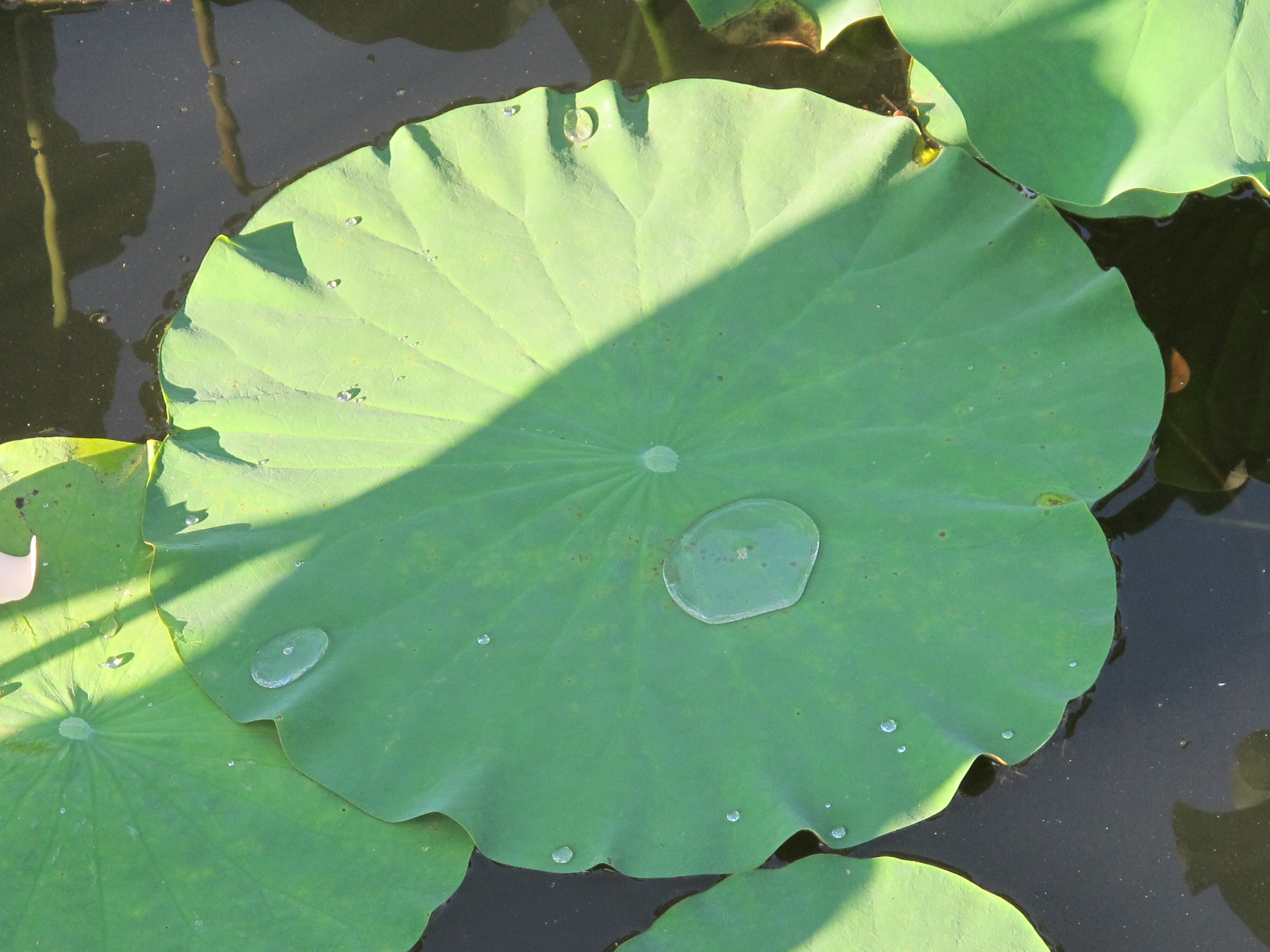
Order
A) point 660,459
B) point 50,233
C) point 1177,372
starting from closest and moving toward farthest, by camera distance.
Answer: point 660,459, point 1177,372, point 50,233

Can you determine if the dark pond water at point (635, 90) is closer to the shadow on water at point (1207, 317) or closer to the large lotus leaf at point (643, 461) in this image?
the shadow on water at point (1207, 317)

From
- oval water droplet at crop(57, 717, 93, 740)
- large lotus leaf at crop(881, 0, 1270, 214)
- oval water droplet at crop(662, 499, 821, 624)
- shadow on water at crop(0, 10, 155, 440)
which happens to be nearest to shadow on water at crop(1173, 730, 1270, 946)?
oval water droplet at crop(662, 499, 821, 624)

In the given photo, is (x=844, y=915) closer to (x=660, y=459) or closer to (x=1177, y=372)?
(x=660, y=459)

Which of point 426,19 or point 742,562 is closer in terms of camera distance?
point 742,562

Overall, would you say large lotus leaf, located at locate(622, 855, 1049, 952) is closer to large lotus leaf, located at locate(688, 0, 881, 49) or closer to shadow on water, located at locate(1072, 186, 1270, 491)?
shadow on water, located at locate(1072, 186, 1270, 491)

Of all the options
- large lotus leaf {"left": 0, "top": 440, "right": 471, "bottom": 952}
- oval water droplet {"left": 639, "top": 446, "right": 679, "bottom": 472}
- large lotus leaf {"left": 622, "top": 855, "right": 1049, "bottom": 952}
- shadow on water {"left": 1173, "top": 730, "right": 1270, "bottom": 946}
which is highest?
oval water droplet {"left": 639, "top": 446, "right": 679, "bottom": 472}

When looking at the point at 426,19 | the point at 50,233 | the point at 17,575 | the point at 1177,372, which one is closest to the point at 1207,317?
the point at 1177,372

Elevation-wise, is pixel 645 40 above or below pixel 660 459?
above
